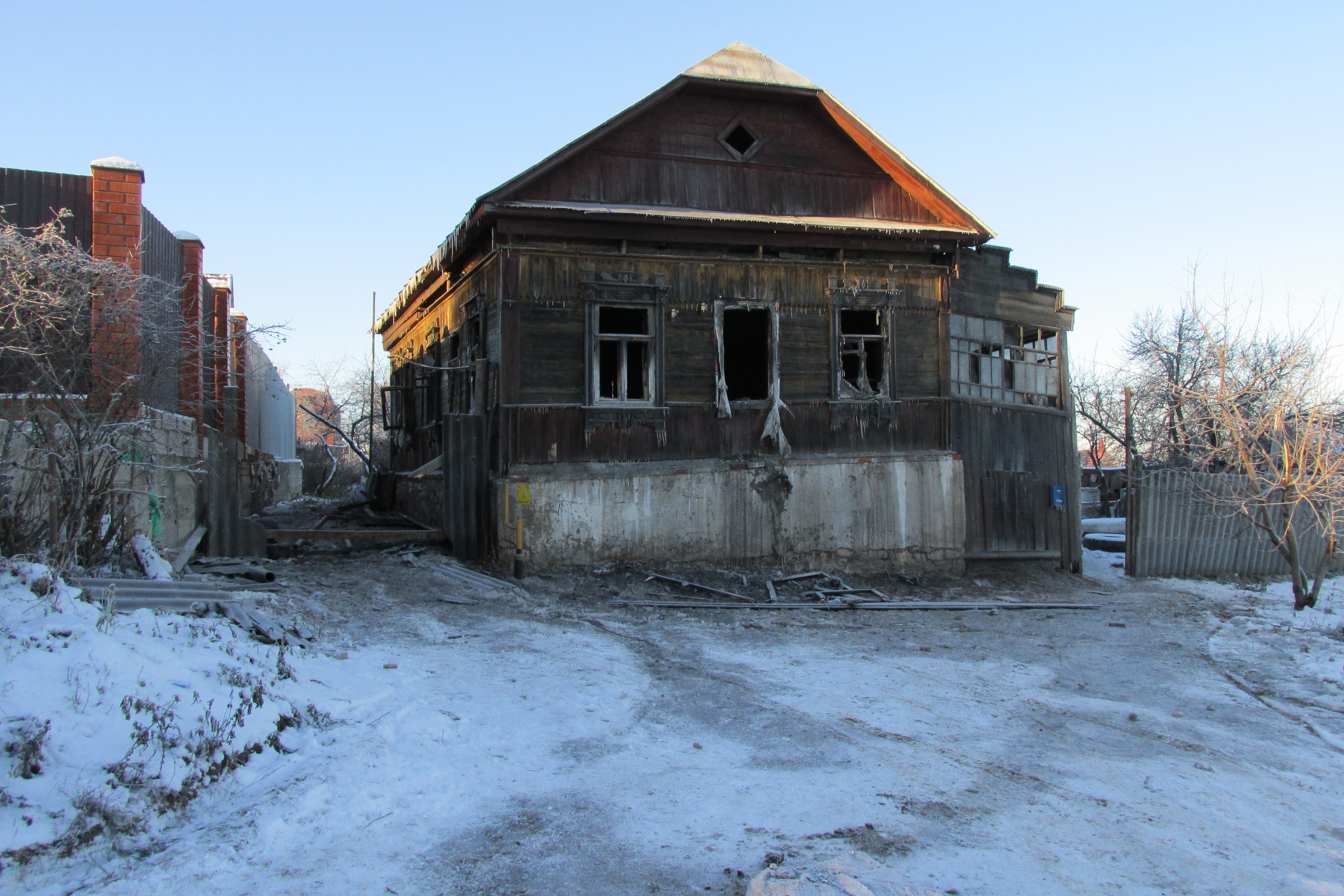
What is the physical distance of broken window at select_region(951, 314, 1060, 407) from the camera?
46.5 feet

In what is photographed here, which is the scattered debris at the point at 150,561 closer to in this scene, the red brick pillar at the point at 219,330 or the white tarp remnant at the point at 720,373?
the white tarp remnant at the point at 720,373

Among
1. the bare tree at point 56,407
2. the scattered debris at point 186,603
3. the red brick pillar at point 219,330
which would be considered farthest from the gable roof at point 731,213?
the scattered debris at point 186,603

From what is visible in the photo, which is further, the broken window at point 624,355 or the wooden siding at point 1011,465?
the wooden siding at point 1011,465

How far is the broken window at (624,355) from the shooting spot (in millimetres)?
12156

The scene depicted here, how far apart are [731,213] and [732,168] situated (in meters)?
0.83

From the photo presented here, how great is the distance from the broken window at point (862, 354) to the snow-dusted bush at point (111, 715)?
9.81 meters

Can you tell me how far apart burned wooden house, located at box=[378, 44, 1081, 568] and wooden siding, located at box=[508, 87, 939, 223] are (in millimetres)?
34

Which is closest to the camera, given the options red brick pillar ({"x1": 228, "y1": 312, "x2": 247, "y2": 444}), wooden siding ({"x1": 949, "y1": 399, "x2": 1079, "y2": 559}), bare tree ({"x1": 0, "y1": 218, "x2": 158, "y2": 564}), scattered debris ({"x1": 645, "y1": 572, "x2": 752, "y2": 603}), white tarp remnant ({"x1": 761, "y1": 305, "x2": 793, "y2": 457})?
bare tree ({"x1": 0, "y1": 218, "x2": 158, "y2": 564})

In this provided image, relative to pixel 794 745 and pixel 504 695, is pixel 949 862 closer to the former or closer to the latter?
pixel 794 745

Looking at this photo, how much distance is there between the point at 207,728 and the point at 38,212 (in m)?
10.1

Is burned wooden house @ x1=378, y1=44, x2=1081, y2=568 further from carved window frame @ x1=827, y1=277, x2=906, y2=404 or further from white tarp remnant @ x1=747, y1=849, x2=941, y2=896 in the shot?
white tarp remnant @ x1=747, y1=849, x2=941, y2=896

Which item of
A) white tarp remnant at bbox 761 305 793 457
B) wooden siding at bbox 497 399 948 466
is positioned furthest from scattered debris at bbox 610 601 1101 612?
white tarp remnant at bbox 761 305 793 457

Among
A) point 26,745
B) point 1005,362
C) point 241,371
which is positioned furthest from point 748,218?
point 241,371

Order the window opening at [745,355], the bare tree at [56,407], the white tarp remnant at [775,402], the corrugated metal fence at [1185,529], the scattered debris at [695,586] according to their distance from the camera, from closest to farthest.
A: the bare tree at [56,407] → the scattered debris at [695,586] → the white tarp remnant at [775,402] → the corrugated metal fence at [1185,529] → the window opening at [745,355]
